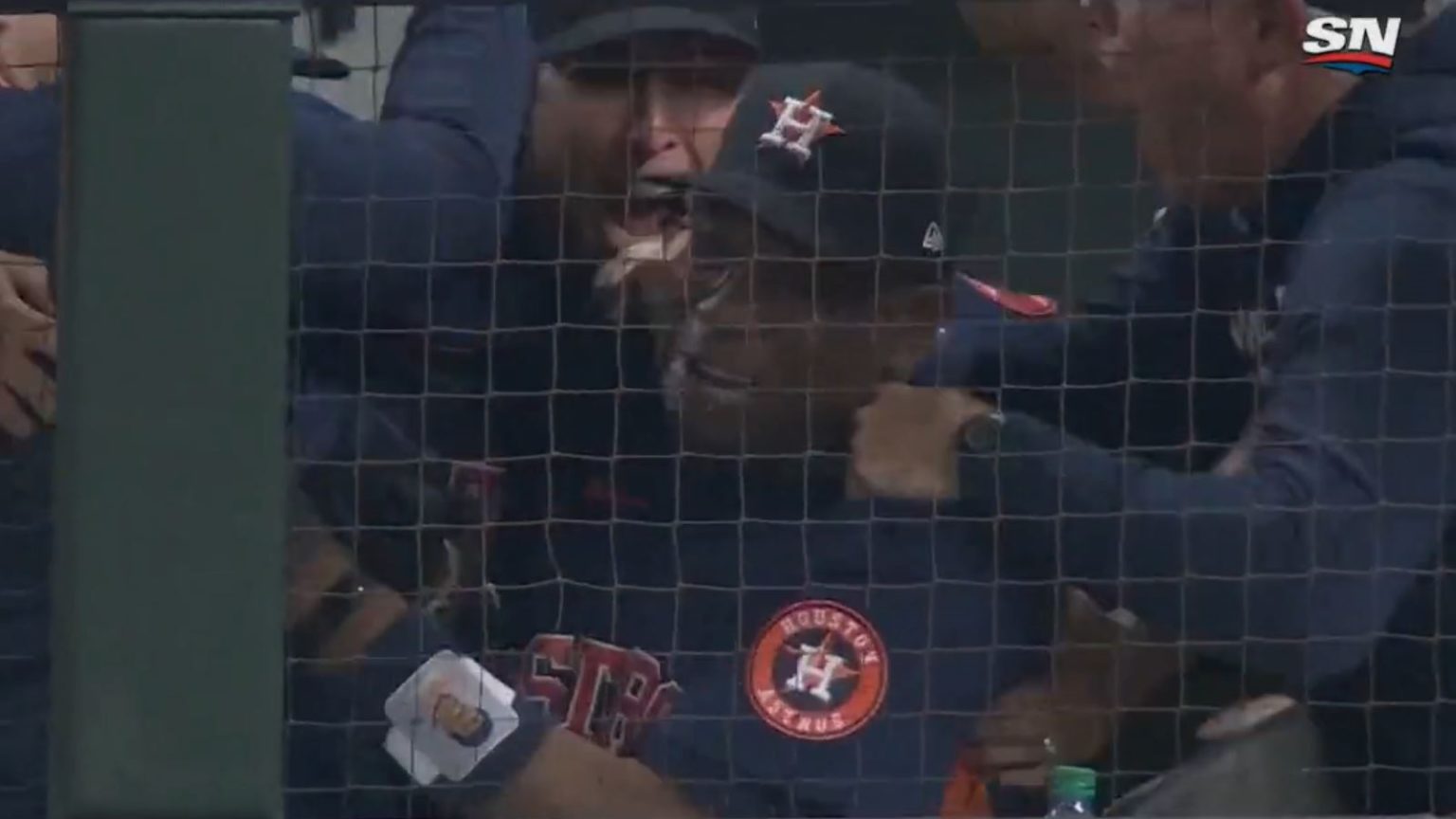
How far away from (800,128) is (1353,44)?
0.66 m

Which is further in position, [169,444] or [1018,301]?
[1018,301]

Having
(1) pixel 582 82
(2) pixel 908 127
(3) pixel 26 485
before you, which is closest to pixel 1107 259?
(2) pixel 908 127

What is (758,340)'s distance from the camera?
2.69m

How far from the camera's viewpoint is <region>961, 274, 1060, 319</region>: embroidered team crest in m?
2.69

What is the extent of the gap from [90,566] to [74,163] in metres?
0.33

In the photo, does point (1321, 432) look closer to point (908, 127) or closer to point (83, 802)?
point (908, 127)

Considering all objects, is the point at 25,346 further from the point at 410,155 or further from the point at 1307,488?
the point at 1307,488

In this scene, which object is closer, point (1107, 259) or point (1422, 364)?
point (1422, 364)

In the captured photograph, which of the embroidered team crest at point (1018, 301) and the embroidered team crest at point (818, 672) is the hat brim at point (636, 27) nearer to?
the embroidered team crest at point (1018, 301)

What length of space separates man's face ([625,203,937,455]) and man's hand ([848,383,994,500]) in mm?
30

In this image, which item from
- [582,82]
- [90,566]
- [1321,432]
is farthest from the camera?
[582,82]

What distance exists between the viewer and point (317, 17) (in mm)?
2684

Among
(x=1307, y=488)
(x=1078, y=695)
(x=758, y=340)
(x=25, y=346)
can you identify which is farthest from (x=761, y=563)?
(x=25, y=346)

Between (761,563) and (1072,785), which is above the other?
(761,563)
